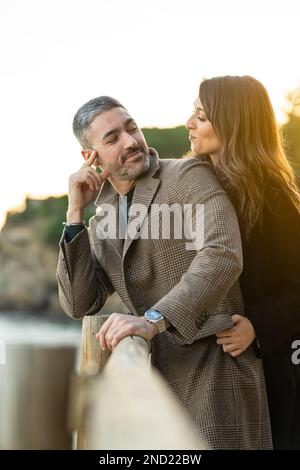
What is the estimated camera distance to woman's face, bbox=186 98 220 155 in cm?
323

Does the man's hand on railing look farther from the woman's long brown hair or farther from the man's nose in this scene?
the man's nose

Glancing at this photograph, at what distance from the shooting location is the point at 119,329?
236cm

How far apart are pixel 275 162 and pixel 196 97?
1.28ft

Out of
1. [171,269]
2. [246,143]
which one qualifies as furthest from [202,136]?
[171,269]

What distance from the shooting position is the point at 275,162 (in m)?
3.21

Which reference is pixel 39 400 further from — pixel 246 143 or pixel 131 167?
pixel 246 143

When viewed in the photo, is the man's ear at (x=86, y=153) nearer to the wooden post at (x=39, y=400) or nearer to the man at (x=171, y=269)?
the man at (x=171, y=269)

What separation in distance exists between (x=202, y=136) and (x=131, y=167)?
276mm

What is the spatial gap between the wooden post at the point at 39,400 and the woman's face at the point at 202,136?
3.99 ft

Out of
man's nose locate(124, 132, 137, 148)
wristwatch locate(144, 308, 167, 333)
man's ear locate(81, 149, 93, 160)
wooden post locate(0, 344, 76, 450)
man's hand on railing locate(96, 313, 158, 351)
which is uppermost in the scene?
man's ear locate(81, 149, 93, 160)

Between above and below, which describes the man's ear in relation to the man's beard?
above

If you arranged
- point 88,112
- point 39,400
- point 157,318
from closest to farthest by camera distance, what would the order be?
point 157,318 < point 88,112 < point 39,400

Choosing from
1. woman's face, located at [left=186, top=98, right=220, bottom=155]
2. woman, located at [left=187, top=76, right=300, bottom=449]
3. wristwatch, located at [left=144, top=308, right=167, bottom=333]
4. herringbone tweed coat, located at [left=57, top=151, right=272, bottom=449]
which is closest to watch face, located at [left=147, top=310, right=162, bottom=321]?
wristwatch, located at [left=144, top=308, right=167, bottom=333]

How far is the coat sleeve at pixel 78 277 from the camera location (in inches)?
122
